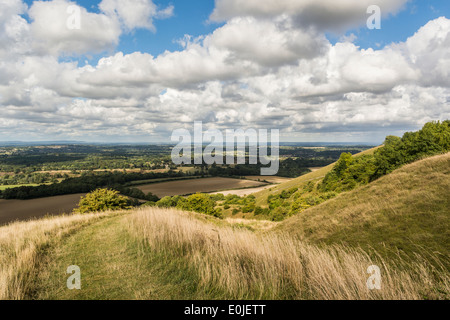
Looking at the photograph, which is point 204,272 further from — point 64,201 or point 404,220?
point 64,201

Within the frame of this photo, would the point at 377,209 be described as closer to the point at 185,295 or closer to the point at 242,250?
the point at 242,250

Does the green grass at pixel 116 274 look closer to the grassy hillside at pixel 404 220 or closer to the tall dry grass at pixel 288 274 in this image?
the tall dry grass at pixel 288 274

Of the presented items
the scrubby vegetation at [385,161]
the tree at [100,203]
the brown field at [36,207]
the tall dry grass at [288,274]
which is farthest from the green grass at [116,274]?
the brown field at [36,207]

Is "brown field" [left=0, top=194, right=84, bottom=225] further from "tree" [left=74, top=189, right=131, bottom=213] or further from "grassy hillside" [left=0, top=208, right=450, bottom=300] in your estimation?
"grassy hillside" [left=0, top=208, right=450, bottom=300]

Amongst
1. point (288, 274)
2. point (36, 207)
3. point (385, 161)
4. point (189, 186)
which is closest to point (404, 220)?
point (288, 274)

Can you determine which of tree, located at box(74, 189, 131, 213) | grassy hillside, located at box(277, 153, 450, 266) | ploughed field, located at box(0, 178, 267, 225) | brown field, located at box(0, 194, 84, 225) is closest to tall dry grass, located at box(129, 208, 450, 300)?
grassy hillside, located at box(277, 153, 450, 266)
